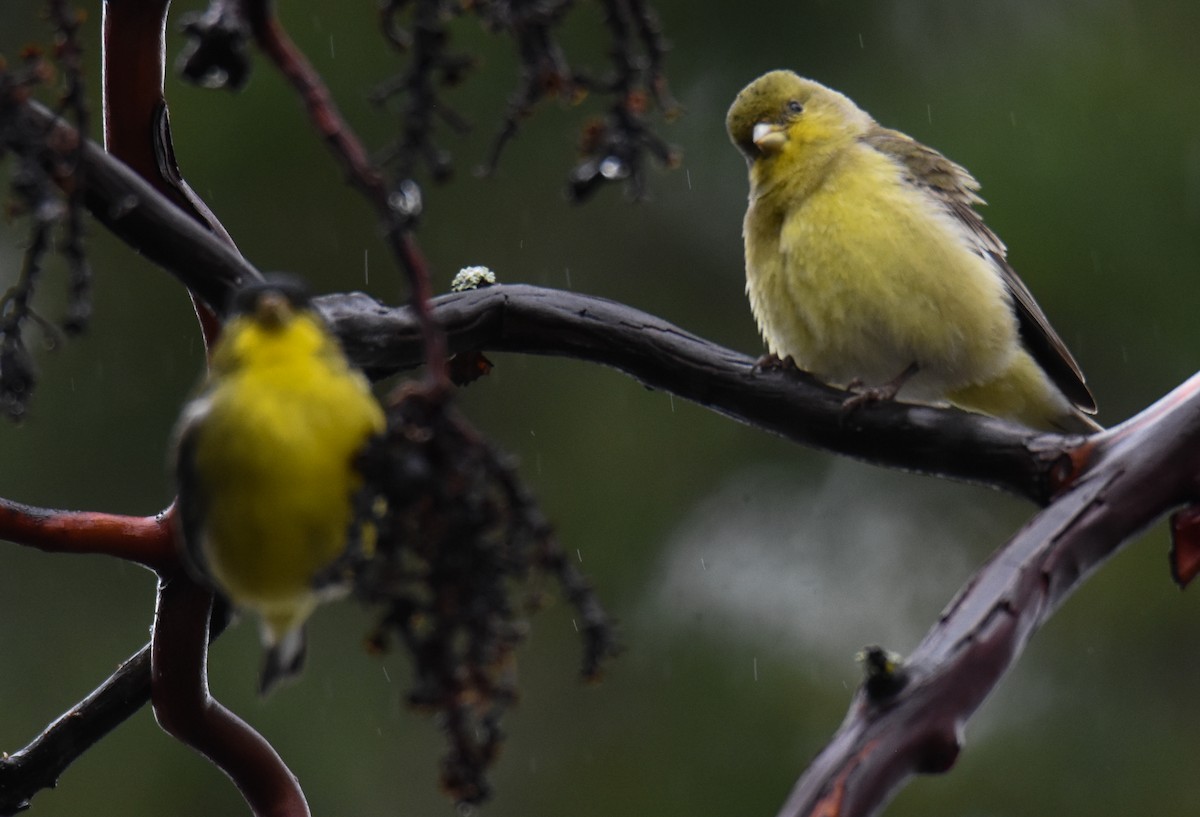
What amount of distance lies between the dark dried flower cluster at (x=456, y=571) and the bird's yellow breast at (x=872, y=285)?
168 cm

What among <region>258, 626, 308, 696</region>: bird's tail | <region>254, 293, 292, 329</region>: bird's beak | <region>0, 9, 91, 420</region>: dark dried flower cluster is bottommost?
<region>258, 626, 308, 696</region>: bird's tail

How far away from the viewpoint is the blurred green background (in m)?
5.62

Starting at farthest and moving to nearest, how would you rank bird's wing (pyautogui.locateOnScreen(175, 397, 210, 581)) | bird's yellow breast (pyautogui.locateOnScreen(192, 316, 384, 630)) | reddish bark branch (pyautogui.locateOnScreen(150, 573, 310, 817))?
reddish bark branch (pyautogui.locateOnScreen(150, 573, 310, 817)) < bird's wing (pyautogui.locateOnScreen(175, 397, 210, 581)) < bird's yellow breast (pyautogui.locateOnScreen(192, 316, 384, 630))

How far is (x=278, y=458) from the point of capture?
1208 millimetres

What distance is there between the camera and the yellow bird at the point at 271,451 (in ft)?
3.84

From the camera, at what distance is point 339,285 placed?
5.63 meters

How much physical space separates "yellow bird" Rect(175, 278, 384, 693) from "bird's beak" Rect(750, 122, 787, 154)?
4.92 ft

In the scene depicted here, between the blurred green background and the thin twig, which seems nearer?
the thin twig

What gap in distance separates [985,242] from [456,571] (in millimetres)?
2047

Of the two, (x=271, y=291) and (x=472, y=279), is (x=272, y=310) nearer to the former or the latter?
(x=271, y=291)

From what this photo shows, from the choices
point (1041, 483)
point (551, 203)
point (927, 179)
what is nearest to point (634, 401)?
point (551, 203)

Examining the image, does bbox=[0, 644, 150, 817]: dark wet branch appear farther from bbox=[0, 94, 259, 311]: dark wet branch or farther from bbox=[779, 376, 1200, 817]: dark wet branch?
bbox=[779, 376, 1200, 817]: dark wet branch

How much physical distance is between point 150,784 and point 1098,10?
14.8 feet

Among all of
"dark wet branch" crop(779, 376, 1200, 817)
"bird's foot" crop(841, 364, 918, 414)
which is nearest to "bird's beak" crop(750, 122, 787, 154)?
"bird's foot" crop(841, 364, 918, 414)
